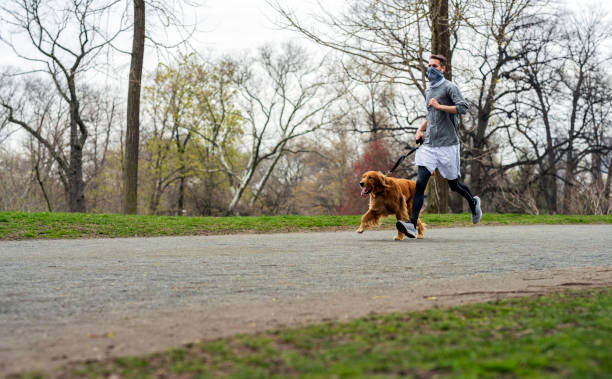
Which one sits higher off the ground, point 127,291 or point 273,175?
point 273,175

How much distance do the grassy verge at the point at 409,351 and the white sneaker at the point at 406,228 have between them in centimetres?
509

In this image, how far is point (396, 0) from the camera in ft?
44.4

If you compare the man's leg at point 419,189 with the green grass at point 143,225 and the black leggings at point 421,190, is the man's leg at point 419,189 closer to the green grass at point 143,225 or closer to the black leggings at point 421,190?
the black leggings at point 421,190

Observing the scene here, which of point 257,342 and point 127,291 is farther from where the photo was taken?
point 127,291

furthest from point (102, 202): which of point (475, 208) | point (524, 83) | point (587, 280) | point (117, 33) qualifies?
point (587, 280)

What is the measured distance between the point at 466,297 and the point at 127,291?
2524mm

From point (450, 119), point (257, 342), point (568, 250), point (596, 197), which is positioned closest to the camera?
point (257, 342)

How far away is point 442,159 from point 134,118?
11.9 meters

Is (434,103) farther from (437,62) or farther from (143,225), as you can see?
(143,225)

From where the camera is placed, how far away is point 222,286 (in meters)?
4.35

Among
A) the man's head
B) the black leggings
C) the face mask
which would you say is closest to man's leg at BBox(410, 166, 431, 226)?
the black leggings

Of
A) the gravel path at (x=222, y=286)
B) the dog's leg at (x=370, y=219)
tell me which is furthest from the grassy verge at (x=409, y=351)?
the dog's leg at (x=370, y=219)

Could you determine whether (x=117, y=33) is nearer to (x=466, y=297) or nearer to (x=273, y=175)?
(x=466, y=297)

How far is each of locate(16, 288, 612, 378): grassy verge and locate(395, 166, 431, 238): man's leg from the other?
5080 mm
